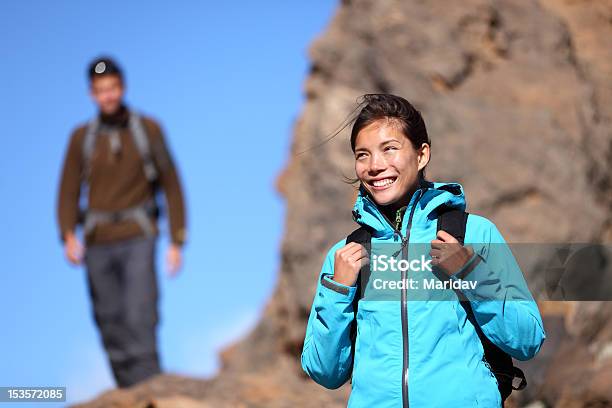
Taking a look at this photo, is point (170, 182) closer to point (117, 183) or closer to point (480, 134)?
point (117, 183)

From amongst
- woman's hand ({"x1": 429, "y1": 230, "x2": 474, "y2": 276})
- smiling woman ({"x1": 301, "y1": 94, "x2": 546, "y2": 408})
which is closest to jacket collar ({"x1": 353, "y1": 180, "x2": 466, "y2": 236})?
smiling woman ({"x1": 301, "y1": 94, "x2": 546, "y2": 408})

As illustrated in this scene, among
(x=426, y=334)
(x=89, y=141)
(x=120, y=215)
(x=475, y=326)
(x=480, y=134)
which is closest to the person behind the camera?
(x=426, y=334)

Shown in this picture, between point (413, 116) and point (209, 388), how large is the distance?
3.69 meters

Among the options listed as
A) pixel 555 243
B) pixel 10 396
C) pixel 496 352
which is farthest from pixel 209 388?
pixel 496 352

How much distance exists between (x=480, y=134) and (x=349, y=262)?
5.36 meters

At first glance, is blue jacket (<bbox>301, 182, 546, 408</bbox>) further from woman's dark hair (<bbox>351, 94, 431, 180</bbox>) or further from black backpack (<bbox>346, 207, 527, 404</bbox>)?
woman's dark hair (<bbox>351, 94, 431, 180</bbox>)

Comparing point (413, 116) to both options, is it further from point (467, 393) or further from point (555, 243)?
point (555, 243)

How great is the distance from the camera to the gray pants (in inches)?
294

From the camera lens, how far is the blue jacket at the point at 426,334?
9.70ft

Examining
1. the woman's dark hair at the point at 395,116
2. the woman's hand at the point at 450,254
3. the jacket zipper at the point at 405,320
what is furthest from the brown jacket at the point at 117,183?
the woman's hand at the point at 450,254

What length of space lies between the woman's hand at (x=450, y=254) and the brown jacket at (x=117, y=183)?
15.7 ft

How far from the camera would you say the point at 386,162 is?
10.8ft

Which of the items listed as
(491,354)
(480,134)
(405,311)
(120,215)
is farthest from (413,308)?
(480,134)

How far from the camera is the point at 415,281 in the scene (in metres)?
3.09
